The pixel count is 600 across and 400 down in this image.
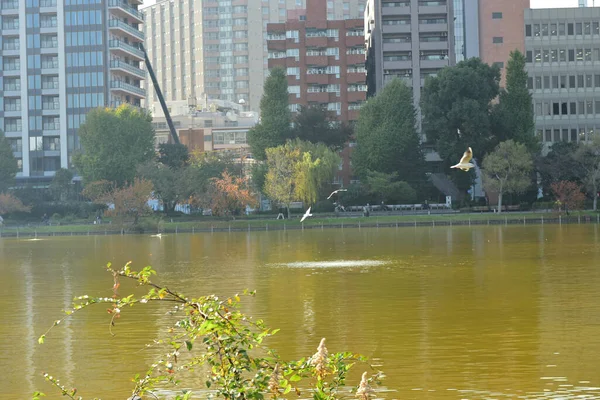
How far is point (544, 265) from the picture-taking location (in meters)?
51.5

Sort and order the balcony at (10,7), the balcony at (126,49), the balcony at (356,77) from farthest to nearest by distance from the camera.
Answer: the balcony at (356,77) < the balcony at (10,7) < the balcony at (126,49)

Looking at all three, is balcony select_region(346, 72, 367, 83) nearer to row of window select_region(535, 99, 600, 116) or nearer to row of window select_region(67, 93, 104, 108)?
row of window select_region(535, 99, 600, 116)

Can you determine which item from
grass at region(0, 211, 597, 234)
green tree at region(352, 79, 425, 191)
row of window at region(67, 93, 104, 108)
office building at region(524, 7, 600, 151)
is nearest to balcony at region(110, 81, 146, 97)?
row of window at region(67, 93, 104, 108)

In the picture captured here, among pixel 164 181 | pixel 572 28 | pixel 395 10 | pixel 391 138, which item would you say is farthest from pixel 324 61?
pixel 164 181

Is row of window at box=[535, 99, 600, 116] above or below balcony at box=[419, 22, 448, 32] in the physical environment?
below

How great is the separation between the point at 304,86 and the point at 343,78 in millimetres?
6310

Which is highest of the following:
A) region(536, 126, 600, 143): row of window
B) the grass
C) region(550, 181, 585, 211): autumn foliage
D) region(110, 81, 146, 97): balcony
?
region(110, 81, 146, 97): balcony

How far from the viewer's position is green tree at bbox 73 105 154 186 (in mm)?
133625

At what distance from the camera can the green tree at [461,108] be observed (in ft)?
394

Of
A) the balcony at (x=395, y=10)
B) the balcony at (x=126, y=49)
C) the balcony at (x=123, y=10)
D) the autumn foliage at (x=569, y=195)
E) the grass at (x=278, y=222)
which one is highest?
the balcony at (x=123, y=10)

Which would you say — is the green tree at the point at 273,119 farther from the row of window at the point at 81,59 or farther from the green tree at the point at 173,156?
the row of window at the point at 81,59

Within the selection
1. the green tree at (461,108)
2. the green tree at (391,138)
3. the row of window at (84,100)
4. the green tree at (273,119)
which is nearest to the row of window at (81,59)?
the row of window at (84,100)

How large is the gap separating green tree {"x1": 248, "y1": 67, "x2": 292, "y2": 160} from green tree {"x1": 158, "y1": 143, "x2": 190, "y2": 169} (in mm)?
11075

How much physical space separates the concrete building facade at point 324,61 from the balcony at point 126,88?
23.6 metres
